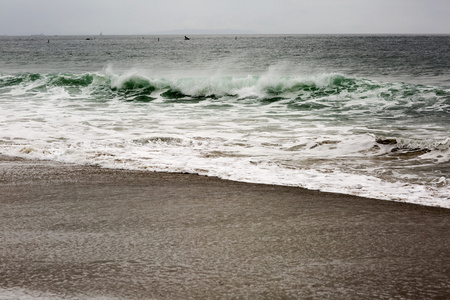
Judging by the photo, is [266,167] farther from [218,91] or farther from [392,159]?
[218,91]

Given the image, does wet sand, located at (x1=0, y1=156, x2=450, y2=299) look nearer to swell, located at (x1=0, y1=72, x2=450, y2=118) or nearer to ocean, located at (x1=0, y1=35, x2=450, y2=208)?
ocean, located at (x1=0, y1=35, x2=450, y2=208)

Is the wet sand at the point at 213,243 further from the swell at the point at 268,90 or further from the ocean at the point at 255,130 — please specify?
the swell at the point at 268,90

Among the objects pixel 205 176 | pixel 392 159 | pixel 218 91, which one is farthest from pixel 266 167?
pixel 218 91

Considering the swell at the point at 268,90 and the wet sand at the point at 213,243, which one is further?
the swell at the point at 268,90

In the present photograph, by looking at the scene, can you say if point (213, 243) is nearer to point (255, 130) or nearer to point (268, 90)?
point (255, 130)

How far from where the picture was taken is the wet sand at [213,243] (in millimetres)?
2414

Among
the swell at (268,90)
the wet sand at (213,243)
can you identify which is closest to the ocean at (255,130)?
the swell at (268,90)

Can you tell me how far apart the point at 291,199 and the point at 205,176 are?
1328mm

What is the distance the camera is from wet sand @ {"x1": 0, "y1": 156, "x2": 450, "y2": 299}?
2414 mm

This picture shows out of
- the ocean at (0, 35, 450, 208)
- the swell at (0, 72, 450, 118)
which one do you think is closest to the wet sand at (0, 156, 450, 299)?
the ocean at (0, 35, 450, 208)

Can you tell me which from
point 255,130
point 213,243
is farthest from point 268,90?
point 213,243

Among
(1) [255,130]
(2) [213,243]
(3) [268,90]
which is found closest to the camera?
(2) [213,243]

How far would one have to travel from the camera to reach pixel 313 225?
351 centimetres

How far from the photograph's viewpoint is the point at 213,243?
3.07 metres
